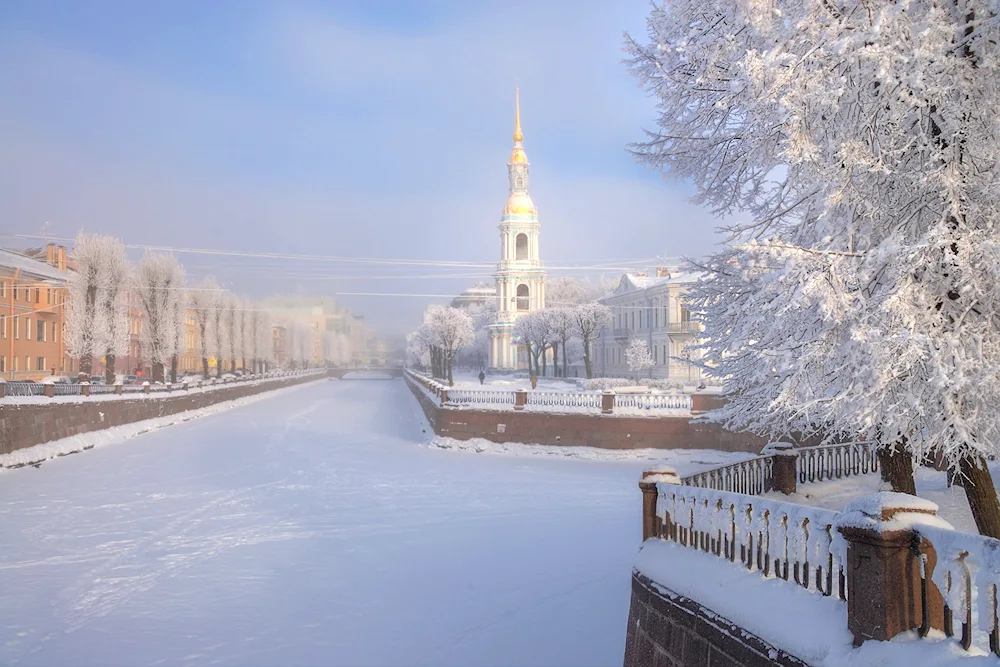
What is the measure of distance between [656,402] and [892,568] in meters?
20.3

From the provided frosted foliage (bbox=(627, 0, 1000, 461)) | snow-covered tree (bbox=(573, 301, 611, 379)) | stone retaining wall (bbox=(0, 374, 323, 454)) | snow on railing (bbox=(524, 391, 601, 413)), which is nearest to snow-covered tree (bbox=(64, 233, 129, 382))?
stone retaining wall (bbox=(0, 374, 323, 454))

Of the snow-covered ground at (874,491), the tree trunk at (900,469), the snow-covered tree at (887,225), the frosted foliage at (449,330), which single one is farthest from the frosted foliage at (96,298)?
the tree trunk at (900,469)

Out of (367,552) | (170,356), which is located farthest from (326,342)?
(367,552)

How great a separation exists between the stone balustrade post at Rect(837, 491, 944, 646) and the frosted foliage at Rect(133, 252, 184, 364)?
46.3 m

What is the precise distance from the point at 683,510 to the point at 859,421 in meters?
1.86

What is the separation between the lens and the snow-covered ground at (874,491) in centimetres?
903

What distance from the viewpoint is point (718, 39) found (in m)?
7.14

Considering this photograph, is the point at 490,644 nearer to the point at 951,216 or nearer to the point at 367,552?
the point at 367,552

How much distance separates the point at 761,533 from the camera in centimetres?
550

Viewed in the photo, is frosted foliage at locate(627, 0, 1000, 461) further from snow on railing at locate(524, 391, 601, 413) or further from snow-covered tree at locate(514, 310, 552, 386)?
snow-covered tree at locate(514, 310, 552, 386)

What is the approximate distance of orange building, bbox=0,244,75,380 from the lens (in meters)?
43.0

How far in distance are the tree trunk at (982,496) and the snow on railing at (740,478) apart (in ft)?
7.89

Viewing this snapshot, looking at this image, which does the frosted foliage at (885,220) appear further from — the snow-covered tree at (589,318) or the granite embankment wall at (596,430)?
the snow-covered tree at (589,318)

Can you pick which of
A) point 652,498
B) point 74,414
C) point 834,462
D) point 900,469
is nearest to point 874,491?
point 900,469
